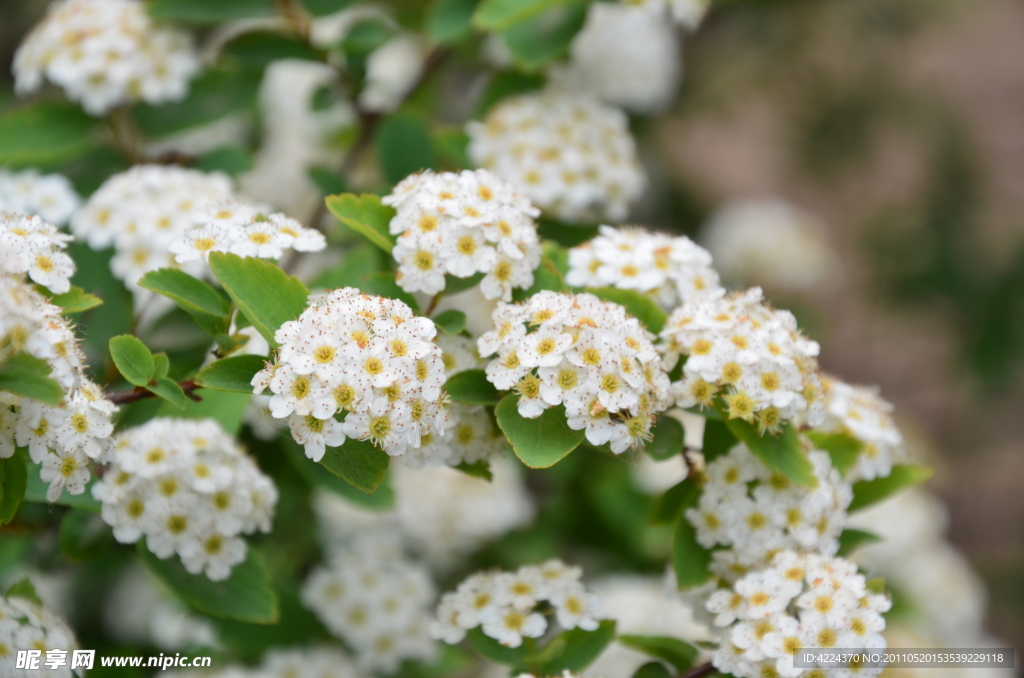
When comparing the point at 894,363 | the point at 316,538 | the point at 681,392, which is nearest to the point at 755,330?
the point at 681,392

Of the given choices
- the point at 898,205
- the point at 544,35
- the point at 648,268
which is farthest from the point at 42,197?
the point at 898,205

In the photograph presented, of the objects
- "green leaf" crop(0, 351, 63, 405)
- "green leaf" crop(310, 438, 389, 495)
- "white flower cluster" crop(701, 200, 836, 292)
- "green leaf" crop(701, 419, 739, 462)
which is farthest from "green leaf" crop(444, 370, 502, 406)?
"white flower cluster" crop(701, 200, 836, 292)

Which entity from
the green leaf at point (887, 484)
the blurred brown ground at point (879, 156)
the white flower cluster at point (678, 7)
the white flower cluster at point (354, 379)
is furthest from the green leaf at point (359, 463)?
the blurred brown ground at point (879, 156)

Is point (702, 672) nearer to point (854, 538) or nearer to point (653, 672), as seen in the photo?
point (653, 672)

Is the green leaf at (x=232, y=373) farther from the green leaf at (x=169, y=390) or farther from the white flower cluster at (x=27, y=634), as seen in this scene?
the white flower cluster at (x=27, y=634)

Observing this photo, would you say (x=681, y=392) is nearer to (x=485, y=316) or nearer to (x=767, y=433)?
(x=767, y=433)

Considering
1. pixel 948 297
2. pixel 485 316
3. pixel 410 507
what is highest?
pixel 948 297
